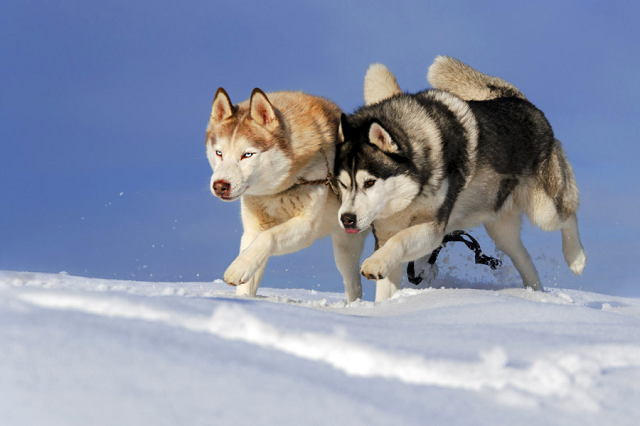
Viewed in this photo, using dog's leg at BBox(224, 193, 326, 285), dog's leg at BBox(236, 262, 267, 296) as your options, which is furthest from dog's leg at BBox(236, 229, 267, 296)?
dog's leg at BBox(224, 193, 326, 285)

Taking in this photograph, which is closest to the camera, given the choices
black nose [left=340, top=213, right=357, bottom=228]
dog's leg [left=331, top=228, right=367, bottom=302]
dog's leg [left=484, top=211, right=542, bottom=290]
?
black nose [left=340, top=213, right=357, bottom=228]

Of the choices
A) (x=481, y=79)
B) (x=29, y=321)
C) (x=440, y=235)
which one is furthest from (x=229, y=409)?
(x=481, y=79)

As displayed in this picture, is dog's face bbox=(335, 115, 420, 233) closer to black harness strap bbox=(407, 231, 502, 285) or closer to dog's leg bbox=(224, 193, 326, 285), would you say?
dog's leg bbox=(224, 193, 326, 285)

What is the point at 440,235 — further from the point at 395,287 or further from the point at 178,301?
the point at 178,301

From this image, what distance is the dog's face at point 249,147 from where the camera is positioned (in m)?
4.18

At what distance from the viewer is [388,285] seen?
16.6ft

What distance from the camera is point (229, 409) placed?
5.35 feet

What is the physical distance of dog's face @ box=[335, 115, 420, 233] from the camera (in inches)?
165

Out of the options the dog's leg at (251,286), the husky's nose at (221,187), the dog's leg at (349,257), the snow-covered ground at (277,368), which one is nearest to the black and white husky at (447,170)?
the dog's leg at (349,257)

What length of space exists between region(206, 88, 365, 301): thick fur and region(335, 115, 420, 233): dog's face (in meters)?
0.26

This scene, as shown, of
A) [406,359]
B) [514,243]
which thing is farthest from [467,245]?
[406,359]

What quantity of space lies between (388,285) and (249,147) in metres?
1.88

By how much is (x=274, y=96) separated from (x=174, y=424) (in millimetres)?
3684

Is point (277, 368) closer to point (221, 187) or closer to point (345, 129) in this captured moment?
point (221, 187)
